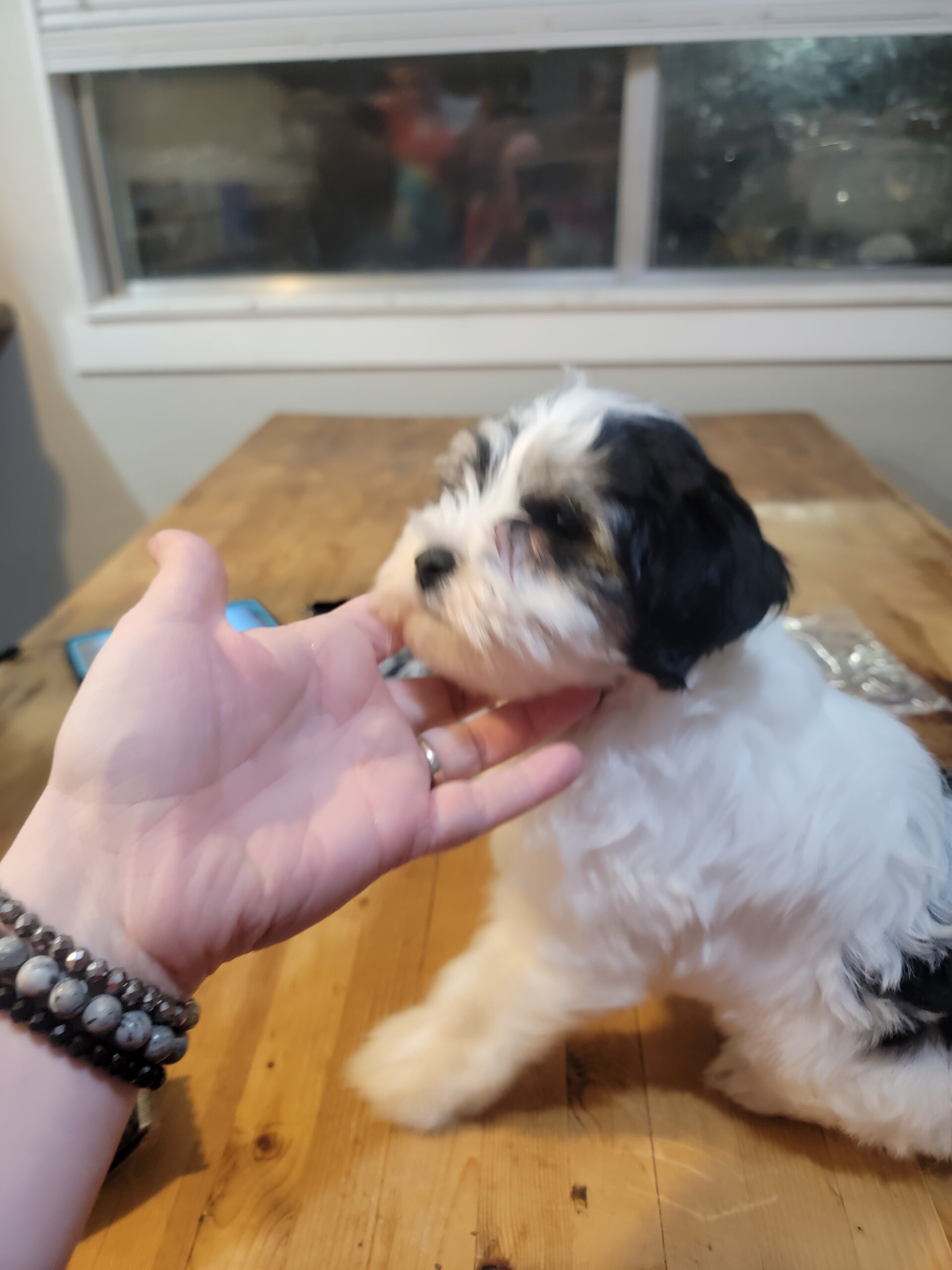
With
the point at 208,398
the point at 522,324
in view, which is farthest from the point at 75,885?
the point at 208,398

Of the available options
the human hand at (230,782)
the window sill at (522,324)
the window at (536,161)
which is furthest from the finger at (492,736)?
the window at (536,161)

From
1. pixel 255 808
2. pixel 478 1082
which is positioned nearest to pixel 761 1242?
pixel 478 1082

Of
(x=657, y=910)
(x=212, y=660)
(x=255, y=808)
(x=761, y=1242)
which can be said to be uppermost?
(x=212, y=660)

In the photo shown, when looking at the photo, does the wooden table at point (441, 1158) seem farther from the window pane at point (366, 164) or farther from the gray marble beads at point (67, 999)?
the window pane at point (366, 164)

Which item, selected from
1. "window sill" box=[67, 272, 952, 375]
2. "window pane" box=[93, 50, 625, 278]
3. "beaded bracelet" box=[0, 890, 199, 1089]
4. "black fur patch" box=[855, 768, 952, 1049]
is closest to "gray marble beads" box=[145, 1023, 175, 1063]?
"beaded bracelet" box=[0, 890, 199, 1089]

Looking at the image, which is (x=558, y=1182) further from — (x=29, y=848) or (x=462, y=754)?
(x=29, y=848)

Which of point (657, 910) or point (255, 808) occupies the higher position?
point (255, 808)

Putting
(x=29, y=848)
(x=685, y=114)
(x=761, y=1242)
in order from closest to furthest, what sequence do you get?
(x=29, y=848)
(x=761, y=1242)
(x=685, y=114)
